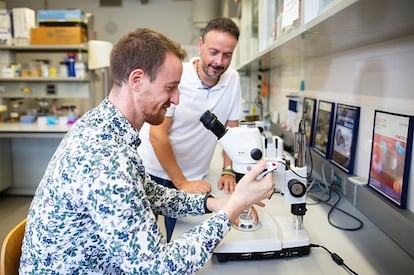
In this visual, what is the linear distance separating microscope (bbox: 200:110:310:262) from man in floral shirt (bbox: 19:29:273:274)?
105mm

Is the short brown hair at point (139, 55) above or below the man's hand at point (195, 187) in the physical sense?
above

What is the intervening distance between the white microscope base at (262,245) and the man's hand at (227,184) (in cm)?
46

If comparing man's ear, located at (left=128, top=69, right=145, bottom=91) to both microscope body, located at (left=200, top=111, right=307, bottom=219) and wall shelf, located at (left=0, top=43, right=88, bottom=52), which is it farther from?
wall shelf, located at (left=0, top=43, right=88, bottom=52)

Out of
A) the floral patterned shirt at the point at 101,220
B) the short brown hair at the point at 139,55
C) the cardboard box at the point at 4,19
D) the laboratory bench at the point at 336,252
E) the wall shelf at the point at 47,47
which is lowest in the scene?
the laboratory bench at the point at 336,252

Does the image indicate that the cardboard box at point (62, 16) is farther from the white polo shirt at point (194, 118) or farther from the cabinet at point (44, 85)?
the white polo shirt at point (194, 118)

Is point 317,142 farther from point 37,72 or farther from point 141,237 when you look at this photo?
point 37,72

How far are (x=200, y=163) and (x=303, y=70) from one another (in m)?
0.94

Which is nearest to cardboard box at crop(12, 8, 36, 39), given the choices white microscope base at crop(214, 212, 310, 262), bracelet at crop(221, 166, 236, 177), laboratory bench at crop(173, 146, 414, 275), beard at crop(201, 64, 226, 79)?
beard at crop(201, 64, 226, 79)

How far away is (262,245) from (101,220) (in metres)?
0.47

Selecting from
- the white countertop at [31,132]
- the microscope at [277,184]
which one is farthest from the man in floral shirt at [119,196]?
the white countertop at [31,132]

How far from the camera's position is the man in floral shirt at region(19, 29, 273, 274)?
671 millimetres

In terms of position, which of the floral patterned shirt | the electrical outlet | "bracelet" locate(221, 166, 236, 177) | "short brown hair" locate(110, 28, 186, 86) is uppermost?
"short brown hair" locate(110, 28, 186, 86)

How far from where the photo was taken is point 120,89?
2.77 ft

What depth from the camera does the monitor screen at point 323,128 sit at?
5.09 ft
